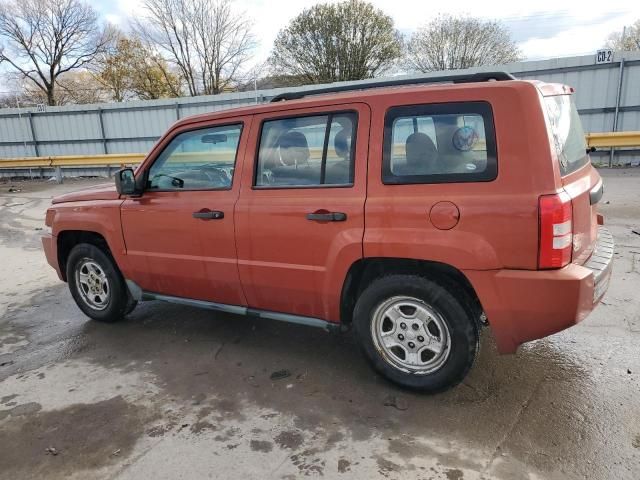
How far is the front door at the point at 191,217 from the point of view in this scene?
3648 mm

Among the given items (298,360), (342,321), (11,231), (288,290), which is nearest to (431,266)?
(342,321)

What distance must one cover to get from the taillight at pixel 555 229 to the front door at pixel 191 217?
206 cm

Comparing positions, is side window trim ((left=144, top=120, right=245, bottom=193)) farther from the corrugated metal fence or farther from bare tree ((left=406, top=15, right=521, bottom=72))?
bare tree ((left=406, top=15, right=521, bottom=72))

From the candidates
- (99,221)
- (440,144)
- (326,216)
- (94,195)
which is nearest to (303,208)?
(326,216)

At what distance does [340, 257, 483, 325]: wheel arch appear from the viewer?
2.99 m

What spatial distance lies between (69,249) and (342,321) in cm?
304

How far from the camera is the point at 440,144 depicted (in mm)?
2887

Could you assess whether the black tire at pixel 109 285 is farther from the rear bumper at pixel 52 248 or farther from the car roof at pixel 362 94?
the car roof at pixel 362 94

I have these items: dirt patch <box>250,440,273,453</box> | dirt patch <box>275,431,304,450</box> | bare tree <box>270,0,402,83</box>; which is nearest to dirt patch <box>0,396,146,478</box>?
dirt patch <box>250,440,273,453</box>

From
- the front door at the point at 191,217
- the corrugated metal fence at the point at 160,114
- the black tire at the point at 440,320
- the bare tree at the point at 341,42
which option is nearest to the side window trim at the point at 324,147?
the front door at the point at 191,217

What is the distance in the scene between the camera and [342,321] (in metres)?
3.38

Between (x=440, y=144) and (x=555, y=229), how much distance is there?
80 centimetres

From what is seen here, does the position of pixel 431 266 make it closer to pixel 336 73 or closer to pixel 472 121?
pixel 472 121

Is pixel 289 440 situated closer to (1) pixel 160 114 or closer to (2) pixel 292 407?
(2) pixel 292 407
